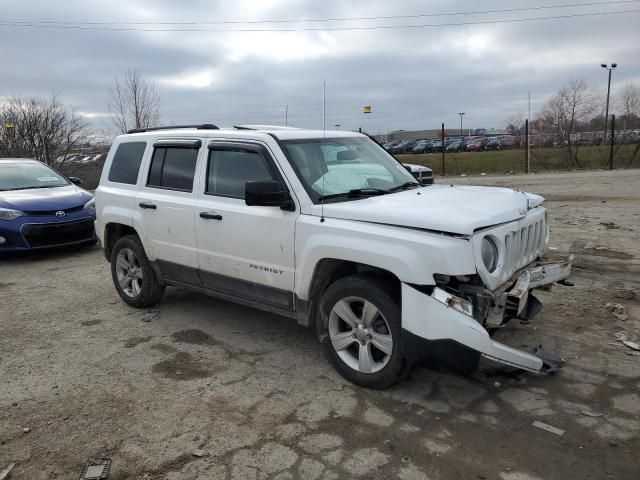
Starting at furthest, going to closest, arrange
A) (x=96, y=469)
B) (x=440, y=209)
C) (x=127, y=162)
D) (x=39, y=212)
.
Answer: (x=39, y=212) < (x=127, y=162) < (x=440, y=209) < (x=96, y=469)

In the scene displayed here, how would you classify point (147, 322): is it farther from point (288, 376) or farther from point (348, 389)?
point (348, 389)

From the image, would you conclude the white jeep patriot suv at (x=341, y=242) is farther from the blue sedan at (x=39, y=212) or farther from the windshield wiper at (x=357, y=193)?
the blue sedan at (x=39, y=212)

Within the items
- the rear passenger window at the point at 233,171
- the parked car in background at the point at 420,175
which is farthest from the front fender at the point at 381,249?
the parked car in background at the point at 420,175

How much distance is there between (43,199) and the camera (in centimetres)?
874

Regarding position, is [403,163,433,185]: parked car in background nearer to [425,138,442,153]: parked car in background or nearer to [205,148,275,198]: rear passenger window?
[205,148,275,198]: rear passenger window

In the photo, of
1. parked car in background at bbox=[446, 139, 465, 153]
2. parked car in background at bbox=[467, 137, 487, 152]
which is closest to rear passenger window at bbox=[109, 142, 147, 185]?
parked car in background at bbox=[467, 137, 487, 152]

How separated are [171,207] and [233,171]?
0.83 m

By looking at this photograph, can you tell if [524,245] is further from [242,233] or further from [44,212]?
[44,212]

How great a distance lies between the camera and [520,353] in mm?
3531

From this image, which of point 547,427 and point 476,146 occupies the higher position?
point 476,146

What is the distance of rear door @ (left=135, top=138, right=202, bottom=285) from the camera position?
5054 mm

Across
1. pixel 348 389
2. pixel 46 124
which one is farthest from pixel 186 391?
pixel 46 124

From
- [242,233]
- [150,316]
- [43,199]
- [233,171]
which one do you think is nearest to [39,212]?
[43,199]

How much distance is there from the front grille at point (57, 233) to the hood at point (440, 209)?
620 centimetres
